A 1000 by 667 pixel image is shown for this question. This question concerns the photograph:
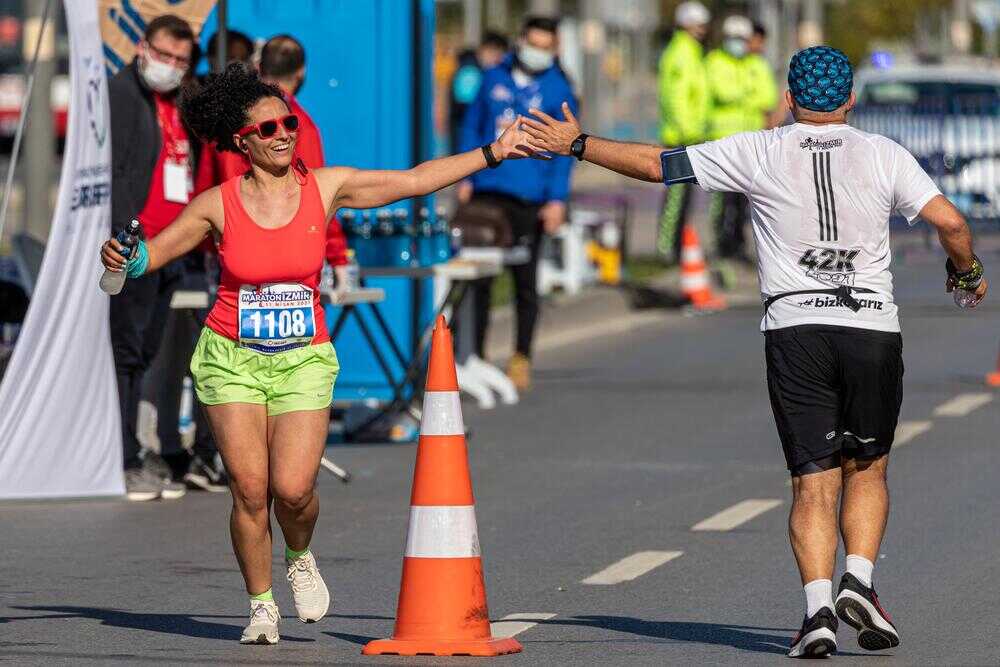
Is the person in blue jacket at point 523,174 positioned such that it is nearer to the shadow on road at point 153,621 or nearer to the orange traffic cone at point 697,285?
the orange traffic cone at point 697,285

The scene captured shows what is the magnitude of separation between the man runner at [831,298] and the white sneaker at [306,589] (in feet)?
4.72

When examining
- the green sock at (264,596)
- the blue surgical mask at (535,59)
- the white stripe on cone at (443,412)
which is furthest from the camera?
the blue surgical mask at (535,59)

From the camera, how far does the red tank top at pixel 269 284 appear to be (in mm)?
7383

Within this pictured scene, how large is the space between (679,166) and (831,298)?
0.59m

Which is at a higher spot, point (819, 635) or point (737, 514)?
point (819, 635)

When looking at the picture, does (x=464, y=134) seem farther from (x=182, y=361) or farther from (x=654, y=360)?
(x=182, y=361)

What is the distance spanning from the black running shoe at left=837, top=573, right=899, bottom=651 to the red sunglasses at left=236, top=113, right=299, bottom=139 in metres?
2.15

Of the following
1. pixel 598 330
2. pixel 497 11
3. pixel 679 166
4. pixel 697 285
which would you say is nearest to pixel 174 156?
pixel 679 166

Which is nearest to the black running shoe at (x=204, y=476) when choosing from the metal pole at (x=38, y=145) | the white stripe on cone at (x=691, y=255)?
the metal pole at (x=38, y=145)

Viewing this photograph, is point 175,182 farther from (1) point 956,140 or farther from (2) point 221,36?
(1) point 956,140

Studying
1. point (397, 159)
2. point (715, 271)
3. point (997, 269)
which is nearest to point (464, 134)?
point (397, 159)

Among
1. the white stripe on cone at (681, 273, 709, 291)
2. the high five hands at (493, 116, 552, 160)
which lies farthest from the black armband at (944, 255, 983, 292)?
the white stripe on cone at (681, 273, 709, 291)

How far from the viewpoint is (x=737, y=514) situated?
10109mm

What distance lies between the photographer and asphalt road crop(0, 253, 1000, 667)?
7.38 m
